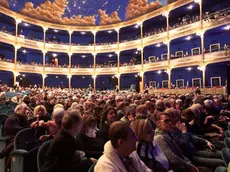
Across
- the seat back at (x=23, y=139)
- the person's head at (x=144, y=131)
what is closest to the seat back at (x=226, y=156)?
the person's head at (x=144, y=131)

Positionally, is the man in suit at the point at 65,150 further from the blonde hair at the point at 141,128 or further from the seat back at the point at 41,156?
the blonde hair at the point at 141,128

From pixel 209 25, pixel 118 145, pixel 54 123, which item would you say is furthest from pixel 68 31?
pixel 118 145

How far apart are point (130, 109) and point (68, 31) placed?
28.0 m

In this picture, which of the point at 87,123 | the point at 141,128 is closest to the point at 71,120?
the point at 141,128

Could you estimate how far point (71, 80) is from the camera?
32219mm

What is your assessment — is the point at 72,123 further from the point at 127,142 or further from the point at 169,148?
the point at 169,148

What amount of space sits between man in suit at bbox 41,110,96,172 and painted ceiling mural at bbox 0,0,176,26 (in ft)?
75.9

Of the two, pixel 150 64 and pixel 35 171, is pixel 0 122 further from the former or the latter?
pixel 150 64

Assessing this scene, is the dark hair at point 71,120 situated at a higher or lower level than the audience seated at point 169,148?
higher


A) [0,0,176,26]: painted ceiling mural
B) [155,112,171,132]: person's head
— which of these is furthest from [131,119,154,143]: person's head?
[0,0,176,26]: painted ceiling mural

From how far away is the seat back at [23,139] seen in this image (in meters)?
3.62

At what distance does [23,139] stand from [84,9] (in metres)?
33.1

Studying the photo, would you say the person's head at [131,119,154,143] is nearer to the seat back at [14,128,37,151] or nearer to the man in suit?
the man in suit

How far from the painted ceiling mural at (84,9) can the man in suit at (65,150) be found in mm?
23123
